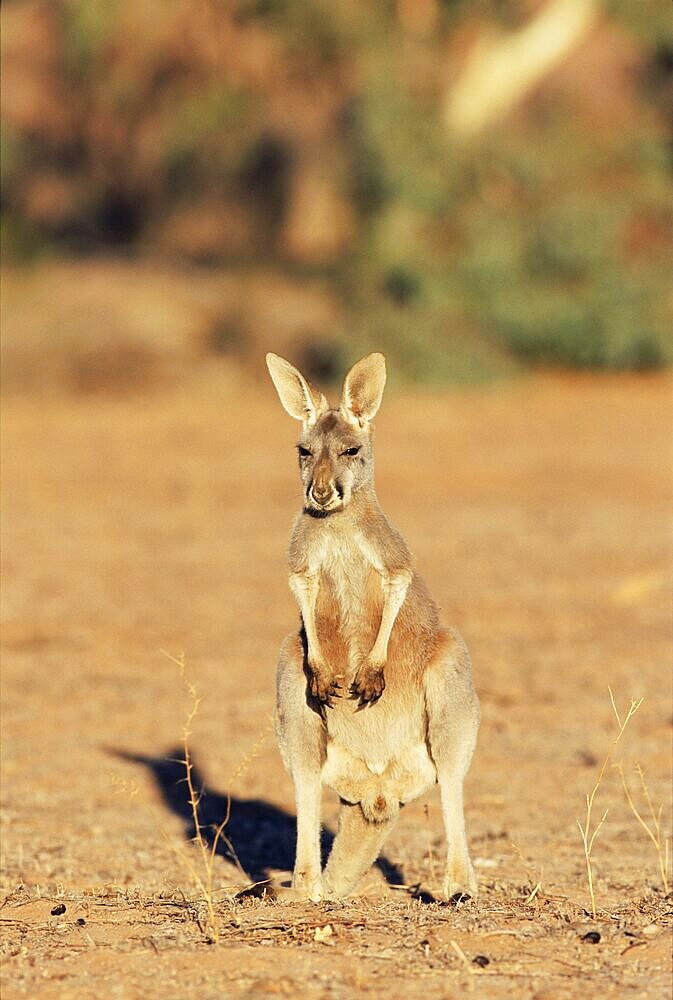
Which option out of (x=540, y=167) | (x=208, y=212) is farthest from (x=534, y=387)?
(x=208, y=212)

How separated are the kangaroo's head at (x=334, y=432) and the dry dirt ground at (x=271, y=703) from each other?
0.94 m

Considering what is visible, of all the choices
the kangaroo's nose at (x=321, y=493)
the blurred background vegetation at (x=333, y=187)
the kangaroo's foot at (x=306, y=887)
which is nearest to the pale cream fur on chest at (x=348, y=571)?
the kangaroo's nose at (x=321, y=493)

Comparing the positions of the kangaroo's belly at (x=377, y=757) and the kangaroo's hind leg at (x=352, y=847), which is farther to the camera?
the kangaroo's hind leg at (x=352, y=847)

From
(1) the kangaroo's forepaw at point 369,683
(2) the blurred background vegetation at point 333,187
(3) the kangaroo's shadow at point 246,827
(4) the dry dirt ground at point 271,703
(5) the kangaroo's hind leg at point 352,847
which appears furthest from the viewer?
(2) the blurred background vegetation at point 333,187

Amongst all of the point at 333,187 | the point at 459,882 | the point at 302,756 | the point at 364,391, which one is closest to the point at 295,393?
the point at 364,391

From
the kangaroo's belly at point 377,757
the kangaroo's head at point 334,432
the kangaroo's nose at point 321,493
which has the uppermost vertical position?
the kangaroo's head at point 334,432

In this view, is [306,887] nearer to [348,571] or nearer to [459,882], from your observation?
[459,882]

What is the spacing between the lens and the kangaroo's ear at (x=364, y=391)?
443 centimetres

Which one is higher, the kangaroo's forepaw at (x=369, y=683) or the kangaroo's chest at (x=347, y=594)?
the kangaroo's chest at (x=347, y=594)

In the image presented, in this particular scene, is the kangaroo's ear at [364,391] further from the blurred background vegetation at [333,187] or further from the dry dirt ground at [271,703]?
the blurred background vegetation at [333,187]

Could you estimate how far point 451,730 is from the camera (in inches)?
166

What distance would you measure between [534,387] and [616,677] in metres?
12.5

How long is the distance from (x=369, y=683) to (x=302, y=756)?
32cm

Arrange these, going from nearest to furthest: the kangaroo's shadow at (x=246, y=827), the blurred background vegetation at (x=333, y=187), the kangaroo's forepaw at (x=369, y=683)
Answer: the kangaroo's forepaw at (x=369, y=683), the kangaroo's shadow at (x=246, y=827), the blurred background vegetation at (x=333, y=187)
